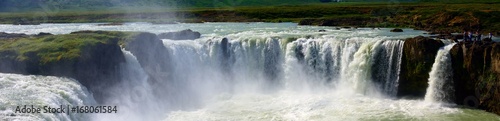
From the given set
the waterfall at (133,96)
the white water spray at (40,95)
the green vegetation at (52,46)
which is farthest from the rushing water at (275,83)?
the green vegetation at (52,46)

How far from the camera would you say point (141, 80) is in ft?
92.8

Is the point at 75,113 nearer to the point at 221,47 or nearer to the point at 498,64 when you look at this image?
the point at 221,47

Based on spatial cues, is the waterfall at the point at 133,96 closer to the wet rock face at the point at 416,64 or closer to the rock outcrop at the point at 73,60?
the rock outcrop at the point at 73,60

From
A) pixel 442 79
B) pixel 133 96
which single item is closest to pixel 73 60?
pixel 133 96

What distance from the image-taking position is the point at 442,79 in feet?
94.5

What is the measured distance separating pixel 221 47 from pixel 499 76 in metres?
19.2

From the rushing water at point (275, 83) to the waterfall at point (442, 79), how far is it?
12cm

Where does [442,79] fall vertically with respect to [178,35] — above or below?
below

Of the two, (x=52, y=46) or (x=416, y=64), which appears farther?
(x=416, y=64)

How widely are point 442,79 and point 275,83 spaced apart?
1202cm

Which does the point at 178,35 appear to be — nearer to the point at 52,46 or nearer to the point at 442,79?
the point at 52,46

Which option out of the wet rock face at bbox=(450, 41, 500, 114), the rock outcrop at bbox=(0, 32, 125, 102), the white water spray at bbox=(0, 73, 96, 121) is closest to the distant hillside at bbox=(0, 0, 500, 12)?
the rock outcrop at bbox=(0, 32, 125, 102)

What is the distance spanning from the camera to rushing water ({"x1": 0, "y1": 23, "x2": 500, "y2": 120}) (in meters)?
26.7

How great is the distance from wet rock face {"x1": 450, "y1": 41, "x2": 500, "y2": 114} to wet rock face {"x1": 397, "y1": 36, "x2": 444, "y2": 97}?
53.3 inches
